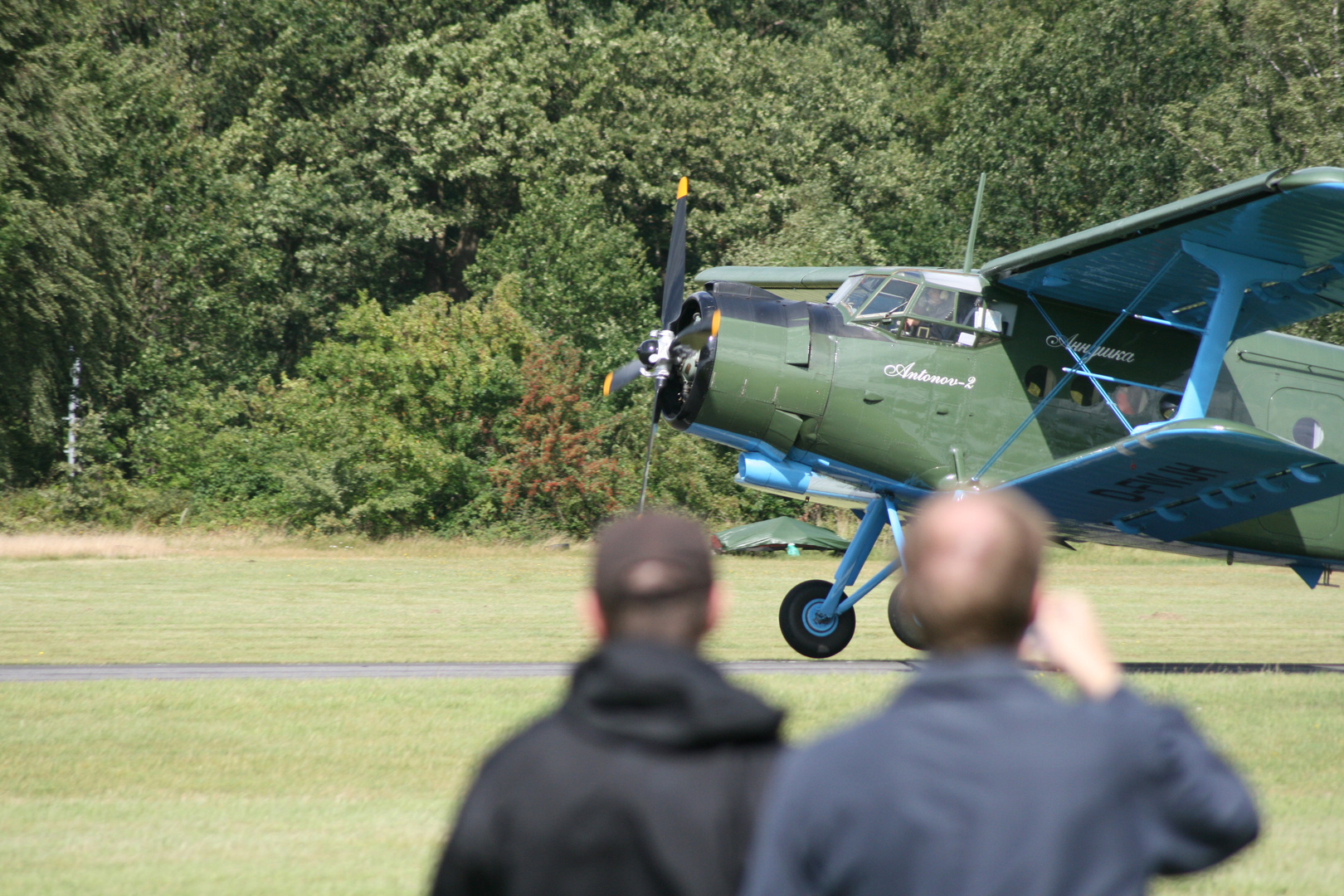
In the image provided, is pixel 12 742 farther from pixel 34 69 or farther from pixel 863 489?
pixel 34 69

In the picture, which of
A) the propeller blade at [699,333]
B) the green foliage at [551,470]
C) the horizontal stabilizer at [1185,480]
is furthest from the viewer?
the green foliage at [551,470]

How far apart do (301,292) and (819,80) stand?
1998 cm

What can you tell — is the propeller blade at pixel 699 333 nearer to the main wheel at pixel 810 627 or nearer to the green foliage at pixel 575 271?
the main wheel at pixel 810 627

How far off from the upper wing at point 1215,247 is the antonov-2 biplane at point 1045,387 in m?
0.03

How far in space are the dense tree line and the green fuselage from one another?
20.8 m

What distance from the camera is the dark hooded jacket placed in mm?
2041

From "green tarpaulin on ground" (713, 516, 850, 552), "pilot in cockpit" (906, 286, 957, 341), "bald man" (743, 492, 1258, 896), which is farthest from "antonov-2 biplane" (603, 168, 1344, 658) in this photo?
"green tarpaulin on ground" (713, 516, 850, 552)

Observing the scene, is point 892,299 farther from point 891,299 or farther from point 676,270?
point 676,270

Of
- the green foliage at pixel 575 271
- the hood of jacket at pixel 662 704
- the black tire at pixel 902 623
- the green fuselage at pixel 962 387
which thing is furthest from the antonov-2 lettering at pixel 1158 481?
the green foliage at pixel 575 271

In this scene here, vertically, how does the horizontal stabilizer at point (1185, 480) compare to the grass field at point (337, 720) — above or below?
above

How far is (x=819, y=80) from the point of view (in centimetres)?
4566

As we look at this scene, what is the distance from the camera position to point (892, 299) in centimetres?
1227

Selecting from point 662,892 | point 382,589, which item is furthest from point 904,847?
point 382,589

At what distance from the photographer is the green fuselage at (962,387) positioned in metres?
11.9
